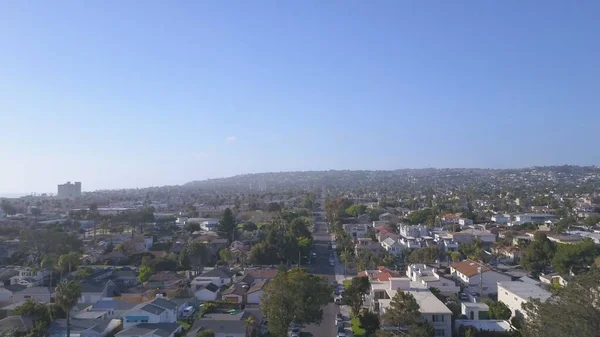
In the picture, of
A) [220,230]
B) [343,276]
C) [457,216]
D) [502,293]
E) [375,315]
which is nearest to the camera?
[375,315]

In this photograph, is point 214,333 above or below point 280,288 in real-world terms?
below

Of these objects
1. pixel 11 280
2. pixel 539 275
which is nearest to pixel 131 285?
pixel 11 280

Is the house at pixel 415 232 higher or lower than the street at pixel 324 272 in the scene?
higher

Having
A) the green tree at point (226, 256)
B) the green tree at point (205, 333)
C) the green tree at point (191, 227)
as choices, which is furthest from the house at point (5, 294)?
the green tree at point (191, 227)

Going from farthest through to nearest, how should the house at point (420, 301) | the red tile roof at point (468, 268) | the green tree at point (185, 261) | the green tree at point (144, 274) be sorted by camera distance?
the green tree at point (185, 261) < the green tree at point (144, 274) < the red tile roof at point (468, 268) < the house at point (420, 301)

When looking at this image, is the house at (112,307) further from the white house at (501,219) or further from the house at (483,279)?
the white house at (501,219)

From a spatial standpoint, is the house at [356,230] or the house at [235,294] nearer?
the house at [235,294]

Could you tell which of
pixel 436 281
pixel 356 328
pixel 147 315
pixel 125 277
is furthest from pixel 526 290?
pixel 125 277

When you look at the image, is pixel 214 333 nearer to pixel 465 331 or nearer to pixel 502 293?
pixel 465 331
